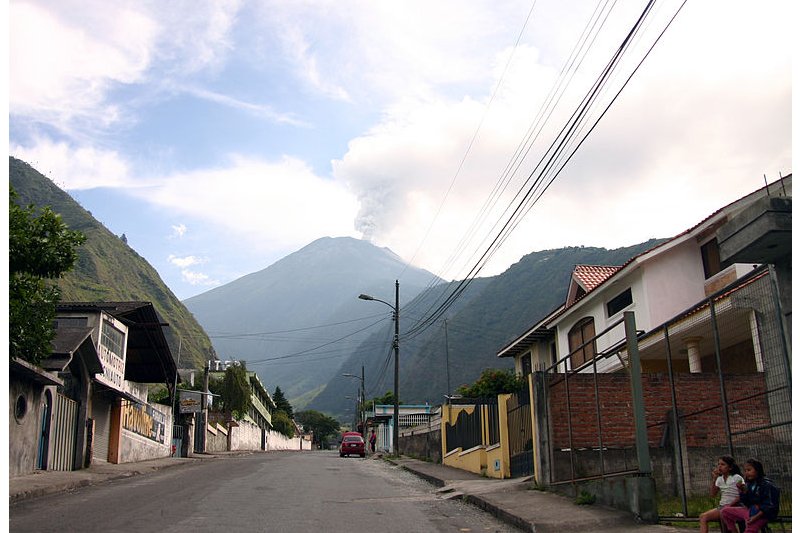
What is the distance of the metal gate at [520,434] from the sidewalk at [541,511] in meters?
Result: 1.13

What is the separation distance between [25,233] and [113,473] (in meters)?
9.88

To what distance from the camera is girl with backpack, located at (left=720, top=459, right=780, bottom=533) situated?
6180 mm

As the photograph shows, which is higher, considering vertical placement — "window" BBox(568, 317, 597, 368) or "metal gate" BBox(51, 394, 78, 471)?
"window" BBox(568, 317, 597, 368)

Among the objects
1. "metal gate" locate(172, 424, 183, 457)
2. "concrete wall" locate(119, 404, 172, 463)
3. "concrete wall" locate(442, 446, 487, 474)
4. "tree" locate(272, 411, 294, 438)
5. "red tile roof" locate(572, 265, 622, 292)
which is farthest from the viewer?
"tree" locate(272, 411, 294, 438)

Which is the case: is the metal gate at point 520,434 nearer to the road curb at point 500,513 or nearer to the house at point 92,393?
the road curb at point 500,513

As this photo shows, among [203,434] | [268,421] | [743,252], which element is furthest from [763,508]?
[268,421]

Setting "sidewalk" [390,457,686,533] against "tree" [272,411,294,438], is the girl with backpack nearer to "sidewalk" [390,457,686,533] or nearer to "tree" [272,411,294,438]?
"sidewalk" [390,457,686,533]

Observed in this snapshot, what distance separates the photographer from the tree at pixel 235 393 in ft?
194

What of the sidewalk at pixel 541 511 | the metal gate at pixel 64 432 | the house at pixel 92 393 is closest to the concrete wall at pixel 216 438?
the house at pixel 92 393

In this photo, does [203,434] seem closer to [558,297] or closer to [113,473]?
[113,473]

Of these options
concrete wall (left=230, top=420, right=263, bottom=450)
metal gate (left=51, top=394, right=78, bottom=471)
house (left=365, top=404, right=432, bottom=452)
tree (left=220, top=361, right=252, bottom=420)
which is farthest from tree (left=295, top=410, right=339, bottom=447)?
metal gate (left=51, top=394, right=78, bottom=471)

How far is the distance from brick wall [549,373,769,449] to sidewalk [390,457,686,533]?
1.40 metres

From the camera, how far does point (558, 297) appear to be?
342ft

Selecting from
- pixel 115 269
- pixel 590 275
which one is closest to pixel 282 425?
pixel 115 269
